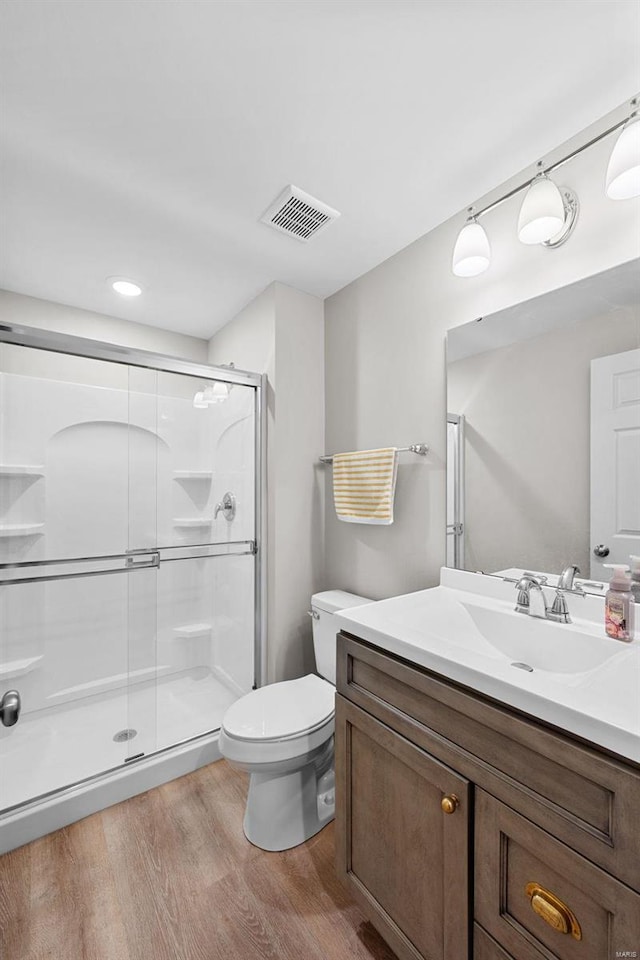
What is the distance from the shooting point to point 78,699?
2.01 metres

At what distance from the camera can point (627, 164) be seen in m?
1.01

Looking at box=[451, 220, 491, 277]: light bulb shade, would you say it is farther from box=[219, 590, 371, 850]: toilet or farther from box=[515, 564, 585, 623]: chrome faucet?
box=[219, 590, 371, 850]: toilet

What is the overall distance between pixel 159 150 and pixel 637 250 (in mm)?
1429

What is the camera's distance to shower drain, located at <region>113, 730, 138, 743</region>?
183 cm

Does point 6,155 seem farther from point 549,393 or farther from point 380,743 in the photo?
point 380,743

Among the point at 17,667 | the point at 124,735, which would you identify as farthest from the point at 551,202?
the point at 17,667

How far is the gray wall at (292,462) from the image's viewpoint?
2082 millimetres

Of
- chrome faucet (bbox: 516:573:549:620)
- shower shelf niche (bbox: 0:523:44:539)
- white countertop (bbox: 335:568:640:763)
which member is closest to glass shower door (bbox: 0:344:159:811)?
shower shelf niche (bbox: 0:523:44:539)

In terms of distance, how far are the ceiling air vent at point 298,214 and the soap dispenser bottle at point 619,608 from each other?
153 centimetres

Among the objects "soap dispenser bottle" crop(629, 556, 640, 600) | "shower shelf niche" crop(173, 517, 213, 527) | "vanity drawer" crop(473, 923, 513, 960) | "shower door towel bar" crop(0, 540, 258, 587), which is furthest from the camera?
"shower shelf niche" crop(173, 517, 213, 527)

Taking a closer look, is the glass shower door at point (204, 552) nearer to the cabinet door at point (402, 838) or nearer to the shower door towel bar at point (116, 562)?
the shower door towel bar at point (116, 562)

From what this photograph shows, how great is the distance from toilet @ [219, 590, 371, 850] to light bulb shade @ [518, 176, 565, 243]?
170cm

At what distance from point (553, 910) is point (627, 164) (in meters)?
1.54

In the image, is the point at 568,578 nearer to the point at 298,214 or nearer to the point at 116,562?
the point at 298,214
